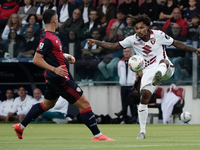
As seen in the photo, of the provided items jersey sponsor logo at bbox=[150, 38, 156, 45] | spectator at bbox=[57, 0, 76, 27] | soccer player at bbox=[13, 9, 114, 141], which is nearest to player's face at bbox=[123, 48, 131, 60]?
spectator at bbox=[57, 0, 76, 27]

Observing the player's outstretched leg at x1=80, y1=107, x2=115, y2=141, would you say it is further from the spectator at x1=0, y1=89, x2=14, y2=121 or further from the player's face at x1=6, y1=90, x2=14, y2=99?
the player's face at x1=6, y1=90, x2=14, y2=99

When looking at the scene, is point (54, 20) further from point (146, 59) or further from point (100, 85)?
point (100, 85)

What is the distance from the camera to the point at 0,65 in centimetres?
1648

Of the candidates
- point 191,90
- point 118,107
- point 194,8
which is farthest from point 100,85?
point 194,8

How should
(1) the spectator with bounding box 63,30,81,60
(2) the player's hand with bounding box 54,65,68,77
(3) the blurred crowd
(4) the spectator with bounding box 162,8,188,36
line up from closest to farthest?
(2) the player's hand with bounding box 54,65,68,77, (4) the spectator with bounding box 162,8,188,36, (3) the blurred crowd, (1) the spectator with bounding box 63,30,81,60

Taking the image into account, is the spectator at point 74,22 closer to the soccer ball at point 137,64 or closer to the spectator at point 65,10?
the spectator at point 65,10

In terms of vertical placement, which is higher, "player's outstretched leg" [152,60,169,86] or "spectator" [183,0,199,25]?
"spectator" [183,0,199,25]

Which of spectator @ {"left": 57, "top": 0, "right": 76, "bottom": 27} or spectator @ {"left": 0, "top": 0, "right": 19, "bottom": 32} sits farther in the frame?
spectator @ {"left": 0, "top": 0, "right": 19, "bottom": 32}

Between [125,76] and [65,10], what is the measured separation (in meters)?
4.39

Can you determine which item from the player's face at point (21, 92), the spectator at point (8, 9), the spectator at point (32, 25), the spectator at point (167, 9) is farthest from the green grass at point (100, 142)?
the spectator at point (8, 9)

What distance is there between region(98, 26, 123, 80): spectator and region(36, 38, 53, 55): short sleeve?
24.9ft

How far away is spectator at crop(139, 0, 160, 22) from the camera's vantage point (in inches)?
620

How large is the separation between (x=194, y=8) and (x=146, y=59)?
7.45 meters

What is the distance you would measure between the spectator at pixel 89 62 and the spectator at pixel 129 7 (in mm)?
1784
